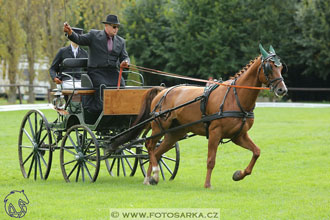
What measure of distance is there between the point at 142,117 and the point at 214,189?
186 cm

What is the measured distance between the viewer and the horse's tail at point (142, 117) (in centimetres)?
1027

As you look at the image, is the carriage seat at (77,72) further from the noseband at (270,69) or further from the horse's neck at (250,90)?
the noseband at (270,69)

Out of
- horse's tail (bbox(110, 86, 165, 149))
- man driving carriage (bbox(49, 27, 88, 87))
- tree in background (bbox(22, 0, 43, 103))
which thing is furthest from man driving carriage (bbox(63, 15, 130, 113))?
tree in background (bbox(22, 0, 43, 103))

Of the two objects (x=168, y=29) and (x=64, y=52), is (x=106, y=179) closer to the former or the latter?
(x=64, y=52)

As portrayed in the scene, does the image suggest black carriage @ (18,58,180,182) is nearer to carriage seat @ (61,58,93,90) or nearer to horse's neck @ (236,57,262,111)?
carriage seat @ (61,58,93,90)

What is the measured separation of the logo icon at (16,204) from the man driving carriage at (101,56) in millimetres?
2104

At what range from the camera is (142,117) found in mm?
10523

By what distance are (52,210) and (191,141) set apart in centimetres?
1039

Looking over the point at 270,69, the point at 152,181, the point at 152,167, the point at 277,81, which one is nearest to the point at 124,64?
the point at 152,167

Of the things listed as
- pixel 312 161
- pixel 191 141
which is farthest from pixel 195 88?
pixel 191 141

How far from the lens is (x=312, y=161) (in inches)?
521

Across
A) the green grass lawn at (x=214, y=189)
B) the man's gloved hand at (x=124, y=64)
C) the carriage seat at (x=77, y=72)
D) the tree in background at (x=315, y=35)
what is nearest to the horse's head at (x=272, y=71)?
the green grass lawn at (x=214, y=189)

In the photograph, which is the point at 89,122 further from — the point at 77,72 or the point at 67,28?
the point at 67,28

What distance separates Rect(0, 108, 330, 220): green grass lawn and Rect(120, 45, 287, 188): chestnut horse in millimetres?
581
